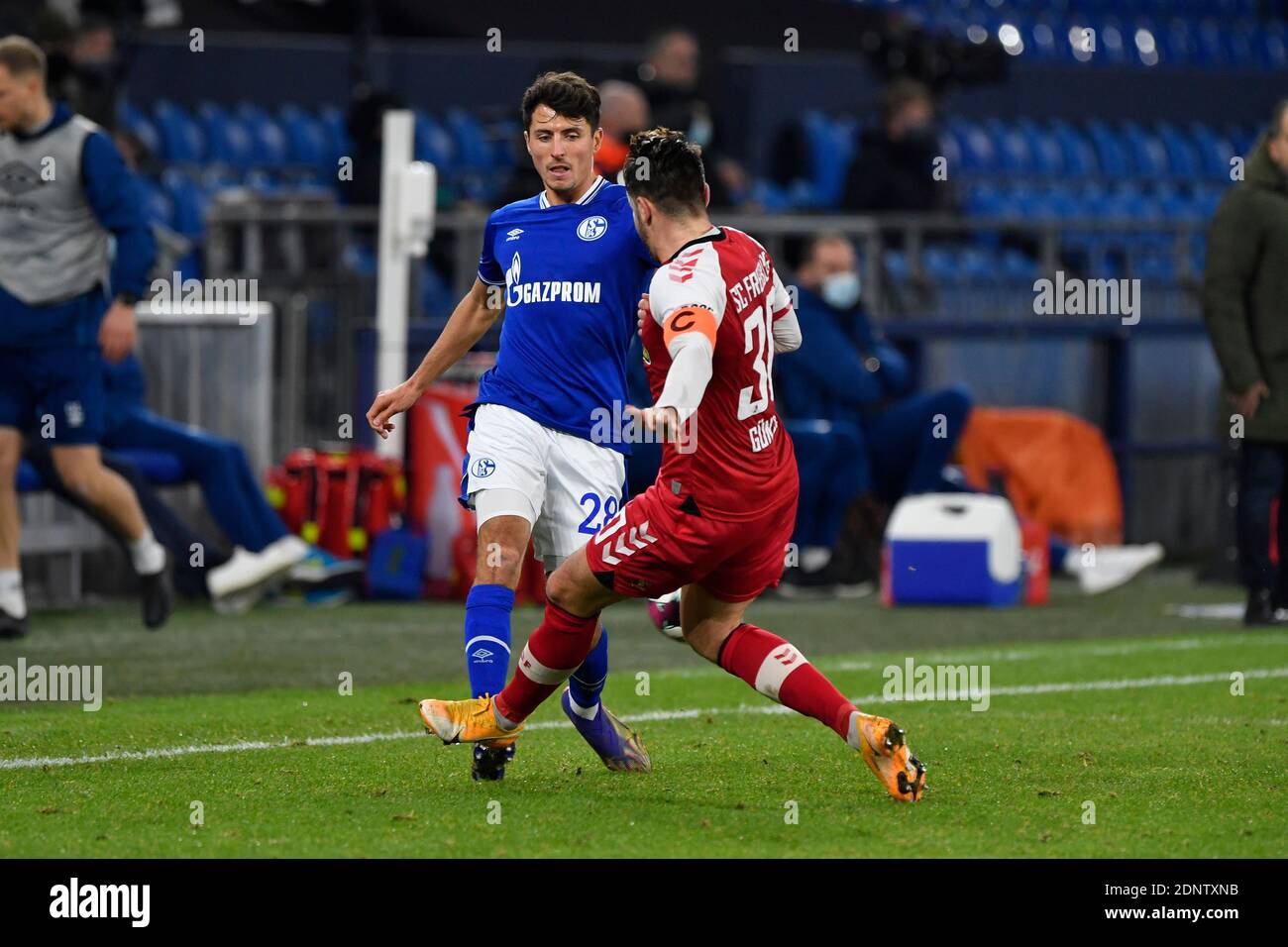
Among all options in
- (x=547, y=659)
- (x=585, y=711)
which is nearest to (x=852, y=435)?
(x=585, y=711)

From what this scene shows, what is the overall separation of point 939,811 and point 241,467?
254 inches

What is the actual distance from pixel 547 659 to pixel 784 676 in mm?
604

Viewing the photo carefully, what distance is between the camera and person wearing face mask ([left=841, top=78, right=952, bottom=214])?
50.2ft

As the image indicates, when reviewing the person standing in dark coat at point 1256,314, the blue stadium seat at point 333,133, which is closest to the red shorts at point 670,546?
the person standing in dark coat at point 1256,314

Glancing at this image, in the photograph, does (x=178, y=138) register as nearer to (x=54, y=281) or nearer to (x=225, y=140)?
(x=225, y=140)

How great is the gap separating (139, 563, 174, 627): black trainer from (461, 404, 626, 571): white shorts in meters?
3.82

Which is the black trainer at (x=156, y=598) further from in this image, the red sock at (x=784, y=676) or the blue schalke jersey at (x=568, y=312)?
the red sock at (x=784, y=676)

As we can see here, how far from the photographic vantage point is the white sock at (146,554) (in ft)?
31.8

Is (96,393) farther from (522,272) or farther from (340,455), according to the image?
(522,272)

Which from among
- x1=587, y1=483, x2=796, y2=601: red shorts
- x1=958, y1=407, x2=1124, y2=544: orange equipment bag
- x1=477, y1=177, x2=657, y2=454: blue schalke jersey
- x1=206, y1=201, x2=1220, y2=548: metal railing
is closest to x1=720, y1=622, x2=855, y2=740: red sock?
x1=587, y1=483, x2=796, y2=601: red shorts

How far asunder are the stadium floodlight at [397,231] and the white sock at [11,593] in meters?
2.98

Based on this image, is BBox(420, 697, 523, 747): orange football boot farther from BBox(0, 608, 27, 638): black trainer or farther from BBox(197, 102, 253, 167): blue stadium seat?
BBox(197, 102, 253, 167): blue stadium seat

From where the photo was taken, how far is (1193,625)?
10.6 meters
